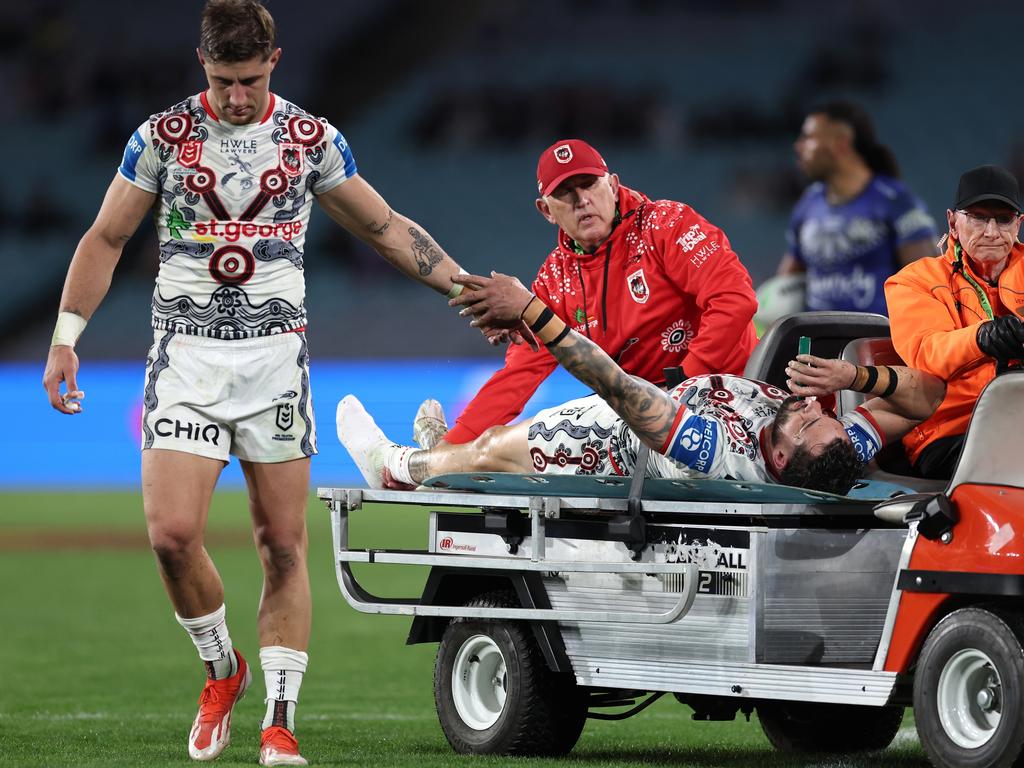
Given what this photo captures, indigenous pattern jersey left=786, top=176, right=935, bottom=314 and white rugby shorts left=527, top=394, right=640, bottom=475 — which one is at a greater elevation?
indigenous pattern jersey left=786, top=176, right=935, bottom=314

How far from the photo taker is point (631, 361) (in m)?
6.48

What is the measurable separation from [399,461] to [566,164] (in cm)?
121

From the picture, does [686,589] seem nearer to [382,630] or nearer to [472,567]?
[472,567]

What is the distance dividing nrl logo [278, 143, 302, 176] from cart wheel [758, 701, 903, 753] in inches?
92.1

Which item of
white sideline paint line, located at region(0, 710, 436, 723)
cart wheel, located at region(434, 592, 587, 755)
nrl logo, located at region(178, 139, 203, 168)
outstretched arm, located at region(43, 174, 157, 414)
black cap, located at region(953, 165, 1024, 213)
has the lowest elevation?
white sideline paint line, located at region(0, 710, 436, 723)

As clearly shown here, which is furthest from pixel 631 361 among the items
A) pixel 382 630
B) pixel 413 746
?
pixel 382 630

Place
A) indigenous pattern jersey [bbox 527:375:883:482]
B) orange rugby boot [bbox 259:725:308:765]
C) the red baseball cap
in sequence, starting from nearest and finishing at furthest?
indigenous pattern jersey [bbox 527:375:883:482] < orange rugby boot [bbox 259:725:308:765] < the red baseball cap

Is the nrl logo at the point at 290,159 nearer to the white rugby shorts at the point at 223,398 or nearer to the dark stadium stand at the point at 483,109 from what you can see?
the white rugby shorts at the point at 223,398

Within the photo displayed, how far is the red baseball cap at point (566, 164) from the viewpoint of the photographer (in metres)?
6.39

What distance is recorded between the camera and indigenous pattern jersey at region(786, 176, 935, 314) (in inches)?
383

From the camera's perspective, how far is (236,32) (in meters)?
5.22

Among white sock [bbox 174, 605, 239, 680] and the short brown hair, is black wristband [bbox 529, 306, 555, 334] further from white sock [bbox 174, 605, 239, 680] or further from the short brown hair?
white sock [bbox 174, 605, 239, 680]

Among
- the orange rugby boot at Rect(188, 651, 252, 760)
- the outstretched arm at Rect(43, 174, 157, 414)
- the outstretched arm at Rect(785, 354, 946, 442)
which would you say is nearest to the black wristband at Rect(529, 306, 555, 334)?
the outstretched arm at Rect(785, 354, 946, 442)

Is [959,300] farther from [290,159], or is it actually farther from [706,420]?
[290,159]
